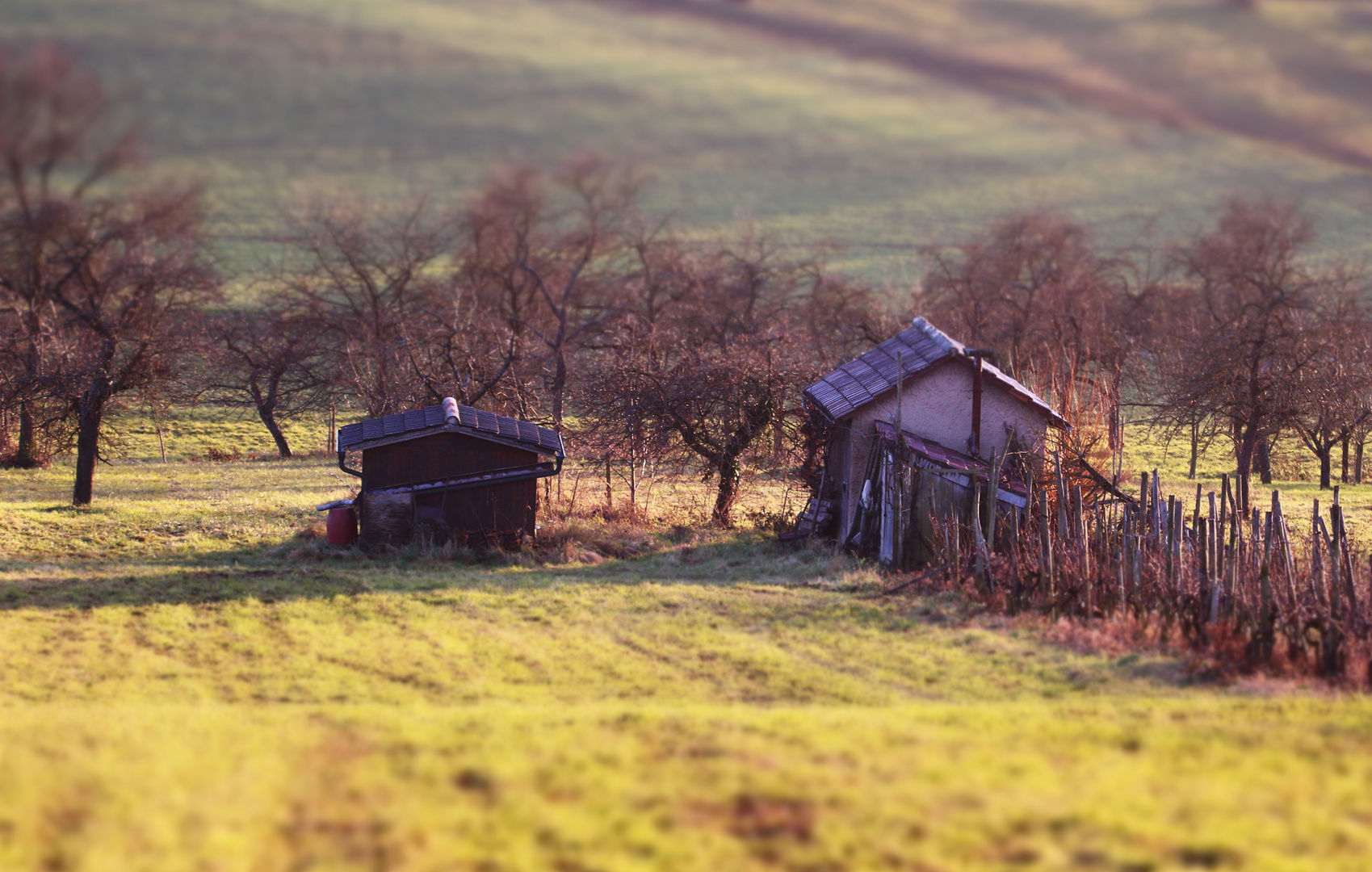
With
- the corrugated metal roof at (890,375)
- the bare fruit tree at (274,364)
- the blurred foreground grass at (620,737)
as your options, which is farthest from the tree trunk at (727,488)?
the bare fruit tree at (274,364)

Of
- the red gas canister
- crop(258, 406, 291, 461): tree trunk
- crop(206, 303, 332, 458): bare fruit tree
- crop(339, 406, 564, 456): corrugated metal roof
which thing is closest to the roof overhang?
crop(339, 406, 564, 456): corrugated metal roof

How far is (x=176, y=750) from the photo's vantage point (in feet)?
23.0

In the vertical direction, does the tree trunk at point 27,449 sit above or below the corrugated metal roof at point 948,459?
below

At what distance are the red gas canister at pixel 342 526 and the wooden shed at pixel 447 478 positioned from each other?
0.19 metres

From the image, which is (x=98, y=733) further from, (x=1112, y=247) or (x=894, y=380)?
(x=1112, y=247)

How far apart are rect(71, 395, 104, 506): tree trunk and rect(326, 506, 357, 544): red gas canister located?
25.0 feet

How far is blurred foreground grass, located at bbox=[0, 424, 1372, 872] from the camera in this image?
5.54m

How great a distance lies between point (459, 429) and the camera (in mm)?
18406

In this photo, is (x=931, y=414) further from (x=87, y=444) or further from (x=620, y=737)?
(x=87, y=444)

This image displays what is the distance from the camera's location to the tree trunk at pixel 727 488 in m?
22.1

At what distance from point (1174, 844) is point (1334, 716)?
3.59 m

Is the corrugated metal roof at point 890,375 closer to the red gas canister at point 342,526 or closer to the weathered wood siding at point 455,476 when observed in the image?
the weathered wood siding at point 455,476

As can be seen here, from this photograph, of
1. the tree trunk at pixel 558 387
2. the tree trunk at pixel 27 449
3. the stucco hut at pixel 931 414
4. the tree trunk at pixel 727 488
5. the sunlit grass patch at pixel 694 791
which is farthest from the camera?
the tree trunk at pixel 27 449

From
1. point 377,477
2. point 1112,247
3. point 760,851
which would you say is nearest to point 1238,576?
point 760,851
